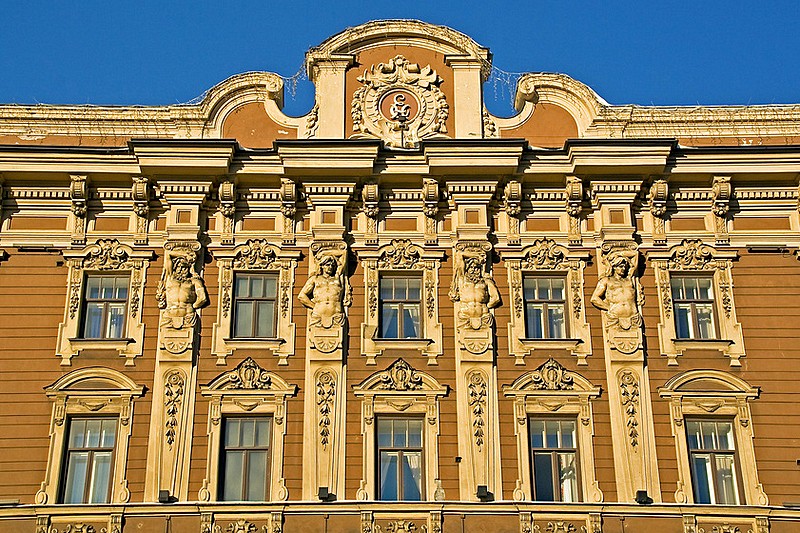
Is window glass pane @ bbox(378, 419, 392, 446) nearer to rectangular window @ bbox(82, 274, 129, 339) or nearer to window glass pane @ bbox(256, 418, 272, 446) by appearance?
window glass pane @ bbox(256, 418, 272, 446)

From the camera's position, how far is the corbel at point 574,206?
2297 cm

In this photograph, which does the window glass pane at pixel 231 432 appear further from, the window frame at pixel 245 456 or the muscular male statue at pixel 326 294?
the muscular male statue at pixel 326 294

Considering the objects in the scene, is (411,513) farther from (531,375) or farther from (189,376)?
(189,376)

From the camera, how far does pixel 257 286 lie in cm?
2275

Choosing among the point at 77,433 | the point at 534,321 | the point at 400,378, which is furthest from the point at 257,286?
the point at 534,321

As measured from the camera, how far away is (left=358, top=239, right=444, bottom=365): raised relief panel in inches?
864

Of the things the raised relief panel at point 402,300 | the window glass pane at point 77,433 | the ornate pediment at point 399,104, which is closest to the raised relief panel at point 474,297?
the raised relief panel at point 402,300

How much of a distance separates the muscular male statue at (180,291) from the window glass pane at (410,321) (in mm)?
3744

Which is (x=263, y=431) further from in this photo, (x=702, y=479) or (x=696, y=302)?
(x=696, y=302)

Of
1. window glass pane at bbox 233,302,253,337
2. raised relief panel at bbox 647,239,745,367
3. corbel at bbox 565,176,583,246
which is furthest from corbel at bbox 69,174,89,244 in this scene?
raised relief panel at bbox 647,239,745,367

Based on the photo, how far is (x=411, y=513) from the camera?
2027 cm

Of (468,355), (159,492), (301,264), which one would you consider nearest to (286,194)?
(301,264)

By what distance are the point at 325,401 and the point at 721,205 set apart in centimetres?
856

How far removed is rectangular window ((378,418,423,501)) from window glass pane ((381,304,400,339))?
170 centimetres
